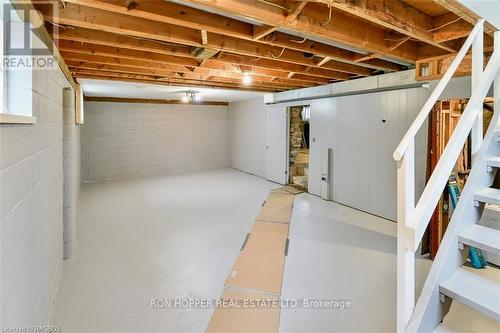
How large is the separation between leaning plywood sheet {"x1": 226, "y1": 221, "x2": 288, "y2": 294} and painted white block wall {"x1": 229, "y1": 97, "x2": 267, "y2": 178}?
13.4ft

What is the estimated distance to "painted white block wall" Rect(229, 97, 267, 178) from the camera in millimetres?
7766

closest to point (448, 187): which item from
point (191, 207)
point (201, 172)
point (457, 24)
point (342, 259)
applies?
point (342, 259)

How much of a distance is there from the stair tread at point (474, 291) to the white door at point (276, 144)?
17.3 ft

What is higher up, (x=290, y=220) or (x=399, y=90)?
(x=399, y=90)

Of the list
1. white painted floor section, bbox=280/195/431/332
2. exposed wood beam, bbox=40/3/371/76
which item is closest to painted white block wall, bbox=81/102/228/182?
white painted floor section, bbox=280/195/431/332

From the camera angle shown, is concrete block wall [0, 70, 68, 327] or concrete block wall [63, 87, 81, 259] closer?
concrete block wall [0, 70, 68, 327]

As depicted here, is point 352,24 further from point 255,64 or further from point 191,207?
point 191,207

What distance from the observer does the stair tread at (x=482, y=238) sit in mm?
1415

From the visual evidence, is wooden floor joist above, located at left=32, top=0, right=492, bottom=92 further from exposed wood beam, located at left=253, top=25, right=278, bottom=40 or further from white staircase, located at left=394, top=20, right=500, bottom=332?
white staircase, located at left=394, top=20, right=500, bottom=332

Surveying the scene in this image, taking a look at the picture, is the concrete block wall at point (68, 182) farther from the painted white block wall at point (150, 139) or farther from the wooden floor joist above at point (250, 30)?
the painted white block wall at point (150, 139)

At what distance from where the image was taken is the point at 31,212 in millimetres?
1593

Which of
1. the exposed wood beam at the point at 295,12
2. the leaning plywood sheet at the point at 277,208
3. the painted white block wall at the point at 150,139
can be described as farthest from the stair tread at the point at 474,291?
the painted white block wall at the point at 150,139

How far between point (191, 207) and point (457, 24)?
424 centimetres

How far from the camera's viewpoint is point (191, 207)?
493cm
